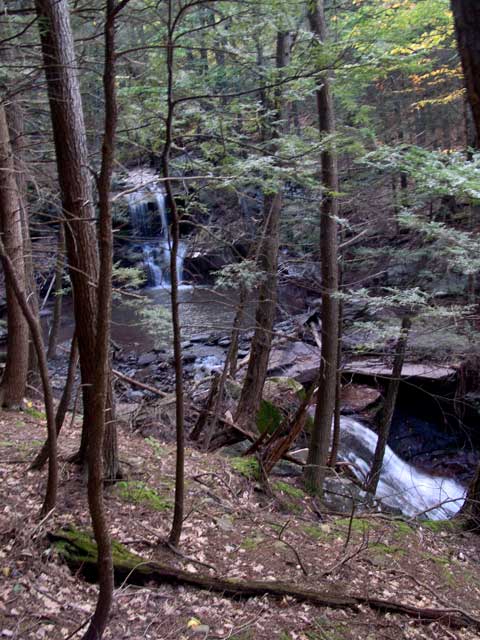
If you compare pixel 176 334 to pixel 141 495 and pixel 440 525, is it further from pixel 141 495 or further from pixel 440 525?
pixel 440 525

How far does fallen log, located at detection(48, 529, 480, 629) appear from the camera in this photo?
3797 mm

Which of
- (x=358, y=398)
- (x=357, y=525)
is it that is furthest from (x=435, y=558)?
(x=358, y=398)

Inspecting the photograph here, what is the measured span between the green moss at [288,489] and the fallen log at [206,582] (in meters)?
2.58

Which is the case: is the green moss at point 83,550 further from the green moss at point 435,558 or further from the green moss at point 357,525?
the green moss at point 435,558

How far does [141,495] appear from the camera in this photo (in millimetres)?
4934

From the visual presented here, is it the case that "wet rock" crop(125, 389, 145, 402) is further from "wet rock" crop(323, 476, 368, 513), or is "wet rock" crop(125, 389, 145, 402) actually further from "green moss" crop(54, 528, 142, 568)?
"green moss" crop(54, 528, 142, 568)

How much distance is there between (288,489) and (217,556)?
8.40 feet

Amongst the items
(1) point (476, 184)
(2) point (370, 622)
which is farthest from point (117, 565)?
(1) point (476, 184)

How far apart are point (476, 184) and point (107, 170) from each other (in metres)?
3.19

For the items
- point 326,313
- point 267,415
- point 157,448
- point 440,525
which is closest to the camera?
point 157,448

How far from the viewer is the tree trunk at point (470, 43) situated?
1.56 meters

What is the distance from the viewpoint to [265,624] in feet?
11.7

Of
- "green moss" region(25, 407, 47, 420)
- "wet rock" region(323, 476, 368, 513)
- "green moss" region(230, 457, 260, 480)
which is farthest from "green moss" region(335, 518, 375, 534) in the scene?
"green moss" region(25, 407, 47, 420)

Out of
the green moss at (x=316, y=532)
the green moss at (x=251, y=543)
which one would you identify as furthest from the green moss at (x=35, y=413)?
the green moss at (x=316, y=532)
